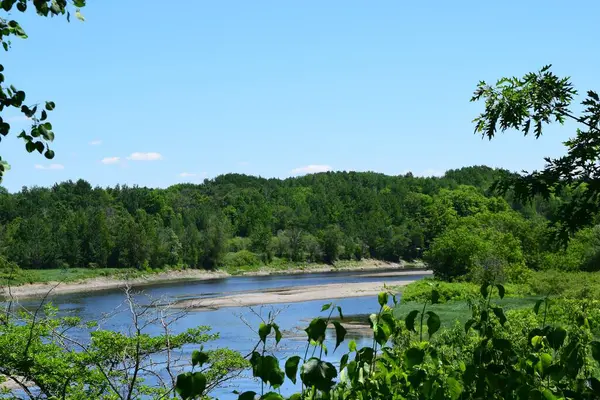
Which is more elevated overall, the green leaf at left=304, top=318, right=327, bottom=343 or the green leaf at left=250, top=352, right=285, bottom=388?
the green leaf at left=304, top=318, right=327, bottom=343

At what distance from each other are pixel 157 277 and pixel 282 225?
172 feet

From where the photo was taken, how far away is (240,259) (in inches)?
4063

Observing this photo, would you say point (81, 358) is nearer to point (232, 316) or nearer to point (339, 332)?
point (339, 332)

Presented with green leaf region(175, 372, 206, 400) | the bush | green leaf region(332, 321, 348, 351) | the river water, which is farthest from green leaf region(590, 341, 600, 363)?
the bush

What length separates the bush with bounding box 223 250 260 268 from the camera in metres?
101

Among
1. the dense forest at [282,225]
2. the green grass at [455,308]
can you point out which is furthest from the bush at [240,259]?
the green grass at [455,308]

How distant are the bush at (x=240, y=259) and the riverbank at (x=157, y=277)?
2.45 meters

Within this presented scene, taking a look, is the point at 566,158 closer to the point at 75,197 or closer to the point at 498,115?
the point at 498,115

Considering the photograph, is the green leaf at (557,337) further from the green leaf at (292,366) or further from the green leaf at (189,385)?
the green leaf at (189,385)

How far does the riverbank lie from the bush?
2448 mm

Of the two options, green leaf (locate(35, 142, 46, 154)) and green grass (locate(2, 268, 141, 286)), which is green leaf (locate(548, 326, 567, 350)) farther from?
green grass (locate(2, 268, 141, 286))

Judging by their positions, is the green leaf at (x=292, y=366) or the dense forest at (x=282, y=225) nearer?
the green leaf at (x=292, y=366)

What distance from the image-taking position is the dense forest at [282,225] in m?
60.1

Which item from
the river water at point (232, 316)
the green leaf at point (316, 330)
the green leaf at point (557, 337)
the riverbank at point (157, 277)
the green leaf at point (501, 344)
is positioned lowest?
the river water at point (232, 316)
